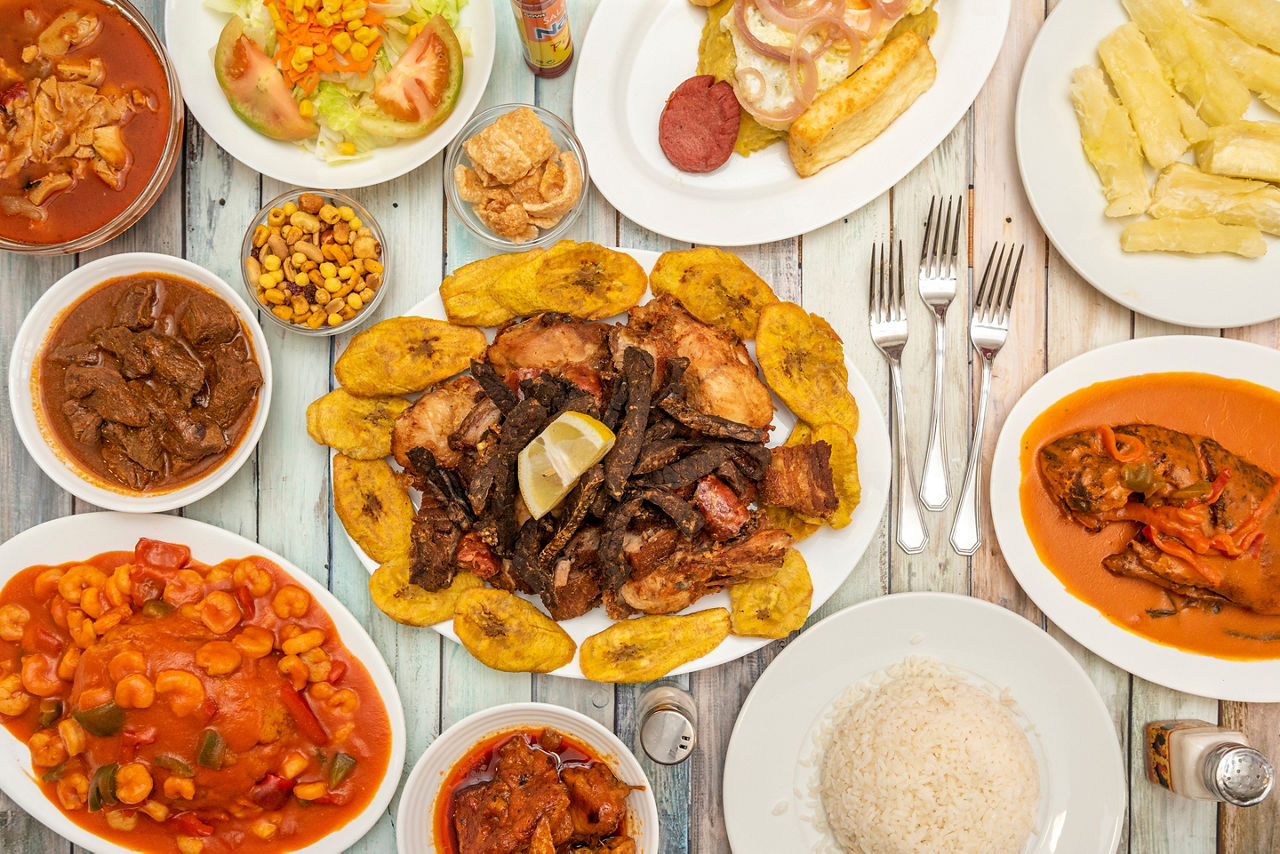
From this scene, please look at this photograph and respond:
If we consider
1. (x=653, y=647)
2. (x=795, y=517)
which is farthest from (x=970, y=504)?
(x=653, y=647)

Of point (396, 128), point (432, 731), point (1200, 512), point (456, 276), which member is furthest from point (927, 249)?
point (432, 731)

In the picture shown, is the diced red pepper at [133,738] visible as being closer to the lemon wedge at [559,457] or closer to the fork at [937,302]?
the lemon wedge at [559,457]

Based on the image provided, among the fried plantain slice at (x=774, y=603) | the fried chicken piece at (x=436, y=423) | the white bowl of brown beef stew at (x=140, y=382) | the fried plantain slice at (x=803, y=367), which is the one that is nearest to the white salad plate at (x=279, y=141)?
the white bowl of brown beef stew at (x=140, y=382)

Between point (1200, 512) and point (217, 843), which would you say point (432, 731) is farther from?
point (1200, 512)

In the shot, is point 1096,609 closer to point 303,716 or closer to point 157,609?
point 303,716

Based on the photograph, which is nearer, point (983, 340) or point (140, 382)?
point (140, 382)
